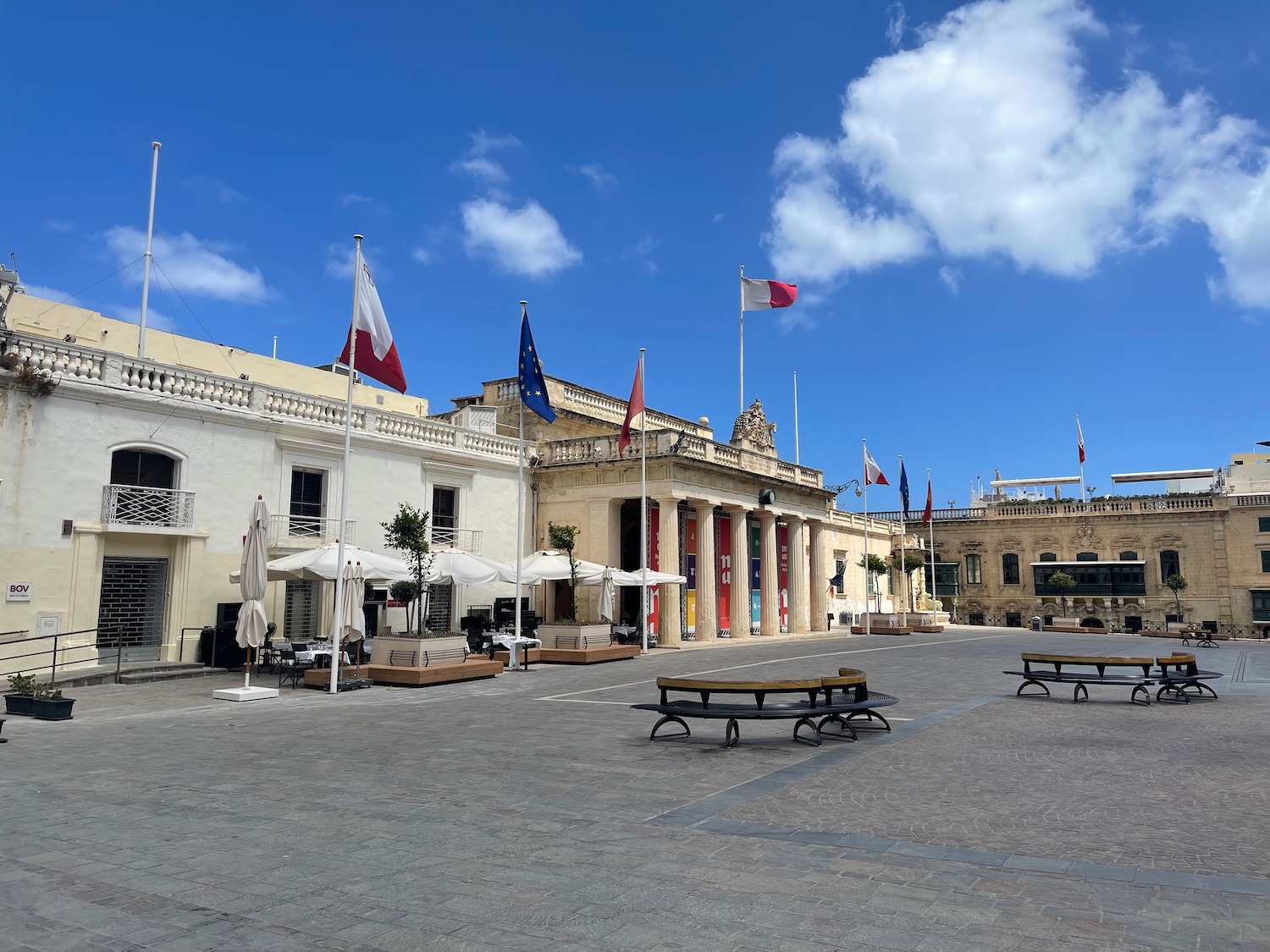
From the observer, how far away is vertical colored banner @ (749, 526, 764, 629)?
115 feet

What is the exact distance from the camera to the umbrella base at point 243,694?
49.5 ft

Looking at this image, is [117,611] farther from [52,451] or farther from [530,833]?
[530,833]

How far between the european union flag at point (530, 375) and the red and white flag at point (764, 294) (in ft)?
50.0

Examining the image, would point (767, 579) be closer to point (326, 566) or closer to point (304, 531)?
point (304, 531)

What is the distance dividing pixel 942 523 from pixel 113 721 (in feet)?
196

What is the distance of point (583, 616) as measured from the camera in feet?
97.7

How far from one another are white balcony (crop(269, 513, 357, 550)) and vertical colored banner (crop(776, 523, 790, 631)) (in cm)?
1984

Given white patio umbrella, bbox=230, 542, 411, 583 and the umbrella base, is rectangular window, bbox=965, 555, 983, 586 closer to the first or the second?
white patio umbrella, bbox=230, 542, 411, 583

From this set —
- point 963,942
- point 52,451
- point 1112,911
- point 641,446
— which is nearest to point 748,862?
point 963,942

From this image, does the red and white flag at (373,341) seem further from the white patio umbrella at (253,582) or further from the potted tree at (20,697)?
the potted tree at (20,697)

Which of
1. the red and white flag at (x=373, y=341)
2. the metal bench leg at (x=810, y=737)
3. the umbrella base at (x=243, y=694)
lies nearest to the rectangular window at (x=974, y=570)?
the red and white flag at (x=373, y=341)

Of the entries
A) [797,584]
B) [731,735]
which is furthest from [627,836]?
[797,584]

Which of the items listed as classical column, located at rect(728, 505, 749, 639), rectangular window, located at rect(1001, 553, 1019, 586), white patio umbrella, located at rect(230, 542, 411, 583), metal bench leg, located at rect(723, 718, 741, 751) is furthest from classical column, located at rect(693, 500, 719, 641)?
rectangular window, located at rect(1001, 553, 1019, 586)

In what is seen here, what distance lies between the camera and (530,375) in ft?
73.2
